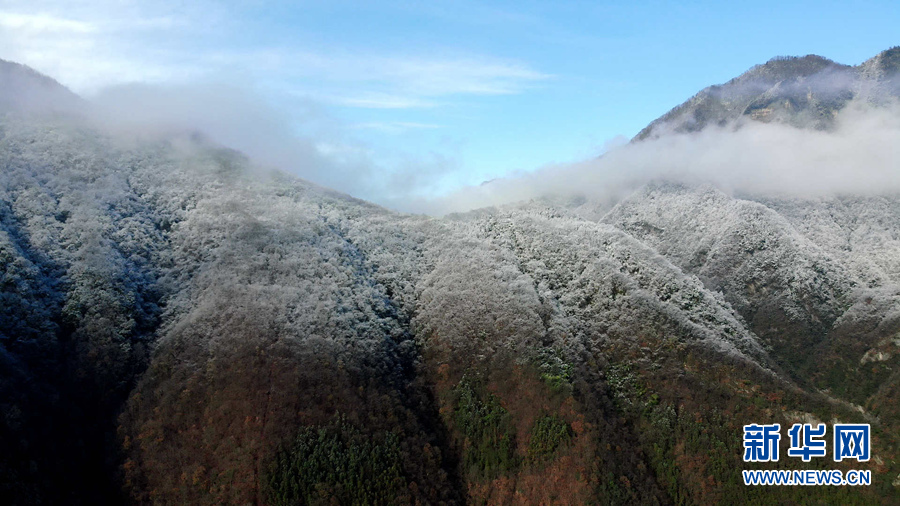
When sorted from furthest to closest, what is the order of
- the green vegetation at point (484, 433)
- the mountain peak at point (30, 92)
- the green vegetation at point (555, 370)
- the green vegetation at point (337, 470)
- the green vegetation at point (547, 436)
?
the mountain peak at point (30, 92) < the green vegetation at point (555, 370) < the green vegetation at point (484, 433) < the green vegetation at point (547, 436) < the green vegetation at point (337, 470)

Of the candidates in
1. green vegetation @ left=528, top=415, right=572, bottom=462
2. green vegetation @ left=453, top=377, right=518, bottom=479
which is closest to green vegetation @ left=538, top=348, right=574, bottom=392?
green vegetation @ left=528, top=415, right=572, bottom=462

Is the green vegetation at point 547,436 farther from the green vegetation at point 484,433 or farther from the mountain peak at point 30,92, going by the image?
the mountain peak at point 30,92

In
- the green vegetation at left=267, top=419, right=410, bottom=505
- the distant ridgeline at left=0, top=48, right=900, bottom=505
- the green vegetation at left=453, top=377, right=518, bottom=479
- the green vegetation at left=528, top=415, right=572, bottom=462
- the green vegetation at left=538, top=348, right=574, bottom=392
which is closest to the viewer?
the green vegetation at left=267, top=419, right=410, bottom=505

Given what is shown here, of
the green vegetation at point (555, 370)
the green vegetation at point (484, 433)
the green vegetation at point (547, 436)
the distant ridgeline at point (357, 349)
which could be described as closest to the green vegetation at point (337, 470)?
the distant ridgeline at point (357, 349)

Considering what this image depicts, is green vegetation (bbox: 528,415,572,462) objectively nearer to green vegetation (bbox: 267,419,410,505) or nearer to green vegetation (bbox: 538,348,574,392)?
green vegetation (bbox: 538,348,574,392)

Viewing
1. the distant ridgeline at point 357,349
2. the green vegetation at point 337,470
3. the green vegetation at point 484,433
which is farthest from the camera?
the green vegetation at point 484,433

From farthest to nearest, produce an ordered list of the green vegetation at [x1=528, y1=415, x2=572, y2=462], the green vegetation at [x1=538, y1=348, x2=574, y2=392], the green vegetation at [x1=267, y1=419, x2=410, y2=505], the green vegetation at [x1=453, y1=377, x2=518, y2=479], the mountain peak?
the mountain peak < the green vegetation at [x1=538, y1=348, x2=574, y2=392] < the green vegetation at [x1=453, y1=377, x2=518, y2=479] < the green vegetation at [x1=528, y1=415, x2=572, y2=462] < the green vegetation at [x1=267, y1=419, x2=410, y2=505]
